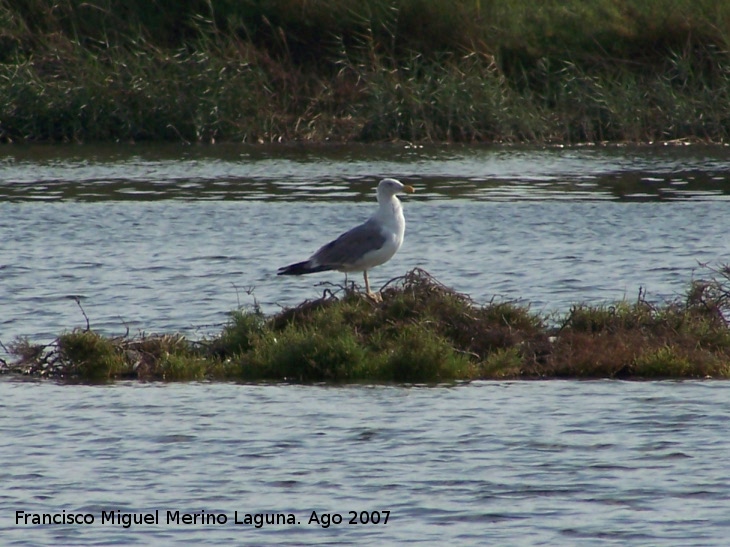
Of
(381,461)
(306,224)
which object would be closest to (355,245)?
(381,461)

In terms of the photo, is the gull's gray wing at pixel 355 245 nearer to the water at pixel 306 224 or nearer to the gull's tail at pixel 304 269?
the gull's tail at pixel 304 269

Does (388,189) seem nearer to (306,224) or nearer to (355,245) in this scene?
(355,245)

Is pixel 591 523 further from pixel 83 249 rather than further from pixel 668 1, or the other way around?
pixel 668 1

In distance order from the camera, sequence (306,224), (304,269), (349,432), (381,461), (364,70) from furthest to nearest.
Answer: (364,70)
(306,224)
(304,269)
(349,432)
(381,461)

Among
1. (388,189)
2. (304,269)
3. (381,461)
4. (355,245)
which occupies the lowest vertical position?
(381,461)

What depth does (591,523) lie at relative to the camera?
28.3ft

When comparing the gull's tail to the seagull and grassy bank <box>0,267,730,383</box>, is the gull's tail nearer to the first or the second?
the seagull

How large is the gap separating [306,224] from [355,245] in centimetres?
1003

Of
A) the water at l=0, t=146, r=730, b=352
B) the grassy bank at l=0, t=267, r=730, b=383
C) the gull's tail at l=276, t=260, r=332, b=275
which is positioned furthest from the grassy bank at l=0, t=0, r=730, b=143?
the grassy bank at l=0, t=267, r=730, b=383

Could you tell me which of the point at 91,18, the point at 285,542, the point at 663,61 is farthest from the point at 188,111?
the point at 285,542

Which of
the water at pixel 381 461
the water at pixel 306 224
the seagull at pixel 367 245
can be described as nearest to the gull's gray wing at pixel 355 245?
the seagull at pixel 367 245

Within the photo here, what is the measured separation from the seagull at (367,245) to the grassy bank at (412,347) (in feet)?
1.41

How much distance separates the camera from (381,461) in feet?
32.4

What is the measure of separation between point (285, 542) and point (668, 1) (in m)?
27.8
